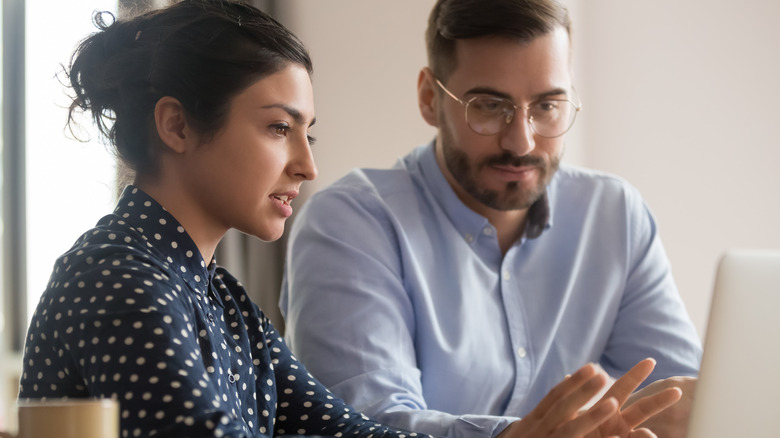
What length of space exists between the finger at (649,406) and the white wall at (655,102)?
1729 mm

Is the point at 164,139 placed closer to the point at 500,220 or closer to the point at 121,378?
the point at 121,378

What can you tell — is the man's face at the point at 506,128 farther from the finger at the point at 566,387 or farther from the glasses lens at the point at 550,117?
the finger at the point at 566,387

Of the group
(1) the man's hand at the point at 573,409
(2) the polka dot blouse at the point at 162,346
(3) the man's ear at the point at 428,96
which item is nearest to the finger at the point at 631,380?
(1) the man's hand at the point at 573,409

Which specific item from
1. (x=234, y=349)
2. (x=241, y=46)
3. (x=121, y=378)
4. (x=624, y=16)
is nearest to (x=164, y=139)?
(x=241, y=46)

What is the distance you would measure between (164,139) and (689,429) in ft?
2.47

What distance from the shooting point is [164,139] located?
1176 millimetres

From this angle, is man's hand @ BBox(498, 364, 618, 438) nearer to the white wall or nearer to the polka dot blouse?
the polka dot blouse

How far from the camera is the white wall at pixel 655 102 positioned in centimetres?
271

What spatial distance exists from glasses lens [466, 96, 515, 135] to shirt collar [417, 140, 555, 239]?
0.13 metres

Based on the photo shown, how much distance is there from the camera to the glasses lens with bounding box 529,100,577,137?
1.79 meters

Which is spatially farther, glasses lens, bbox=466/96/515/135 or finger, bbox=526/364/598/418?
glasses lens, bbox=466/96/515/135

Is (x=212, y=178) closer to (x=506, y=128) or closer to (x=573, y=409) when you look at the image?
(x=573, y=409)

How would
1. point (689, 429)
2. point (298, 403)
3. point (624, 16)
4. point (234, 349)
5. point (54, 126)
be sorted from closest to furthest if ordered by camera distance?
1. point (689, 429)
2. point (234, 349)
3. point (298, 403)
4. point (624, 16)
5. point (54, 126)

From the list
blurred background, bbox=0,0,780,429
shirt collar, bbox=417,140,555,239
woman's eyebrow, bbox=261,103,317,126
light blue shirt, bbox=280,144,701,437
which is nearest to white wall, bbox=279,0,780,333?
blurred background, bbox=0,0,780,429
